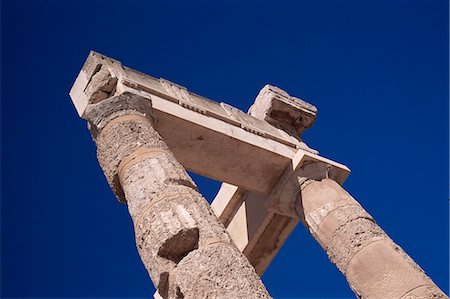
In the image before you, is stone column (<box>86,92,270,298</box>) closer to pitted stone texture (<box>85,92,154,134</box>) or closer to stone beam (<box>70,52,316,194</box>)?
pitted stone texture (<box>85,92,154,134</box>)

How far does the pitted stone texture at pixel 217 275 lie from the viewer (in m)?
6.28

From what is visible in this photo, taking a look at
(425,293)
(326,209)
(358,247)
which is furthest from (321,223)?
(425,293)

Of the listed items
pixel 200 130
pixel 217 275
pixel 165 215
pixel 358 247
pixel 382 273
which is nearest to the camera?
pixel 217 275

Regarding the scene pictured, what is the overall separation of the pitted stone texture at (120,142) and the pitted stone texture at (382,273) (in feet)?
11.3

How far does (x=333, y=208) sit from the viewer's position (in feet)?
36.3

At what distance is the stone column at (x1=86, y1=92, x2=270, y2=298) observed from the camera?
6535 millimetres

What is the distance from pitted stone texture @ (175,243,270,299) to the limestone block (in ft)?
22.3

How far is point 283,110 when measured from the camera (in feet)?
44.7

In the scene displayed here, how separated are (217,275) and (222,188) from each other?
7.39m

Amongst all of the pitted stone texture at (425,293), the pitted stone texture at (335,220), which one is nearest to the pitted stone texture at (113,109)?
the pitted stone texture at (335,220)

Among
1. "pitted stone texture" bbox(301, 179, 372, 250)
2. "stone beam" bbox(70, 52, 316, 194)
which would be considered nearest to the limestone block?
"stone beam" bbox(70, 52, 316, 194)

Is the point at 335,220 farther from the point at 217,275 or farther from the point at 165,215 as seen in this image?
the point at 217,275

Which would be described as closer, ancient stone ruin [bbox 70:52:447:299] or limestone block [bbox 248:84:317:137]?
ancient stone ruin [bbox 70:52:447:299]

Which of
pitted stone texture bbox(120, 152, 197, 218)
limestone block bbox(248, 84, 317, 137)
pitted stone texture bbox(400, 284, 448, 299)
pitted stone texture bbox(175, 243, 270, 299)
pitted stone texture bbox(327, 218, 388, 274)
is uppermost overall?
limestone block bbox(248, 84, 317, 137)
